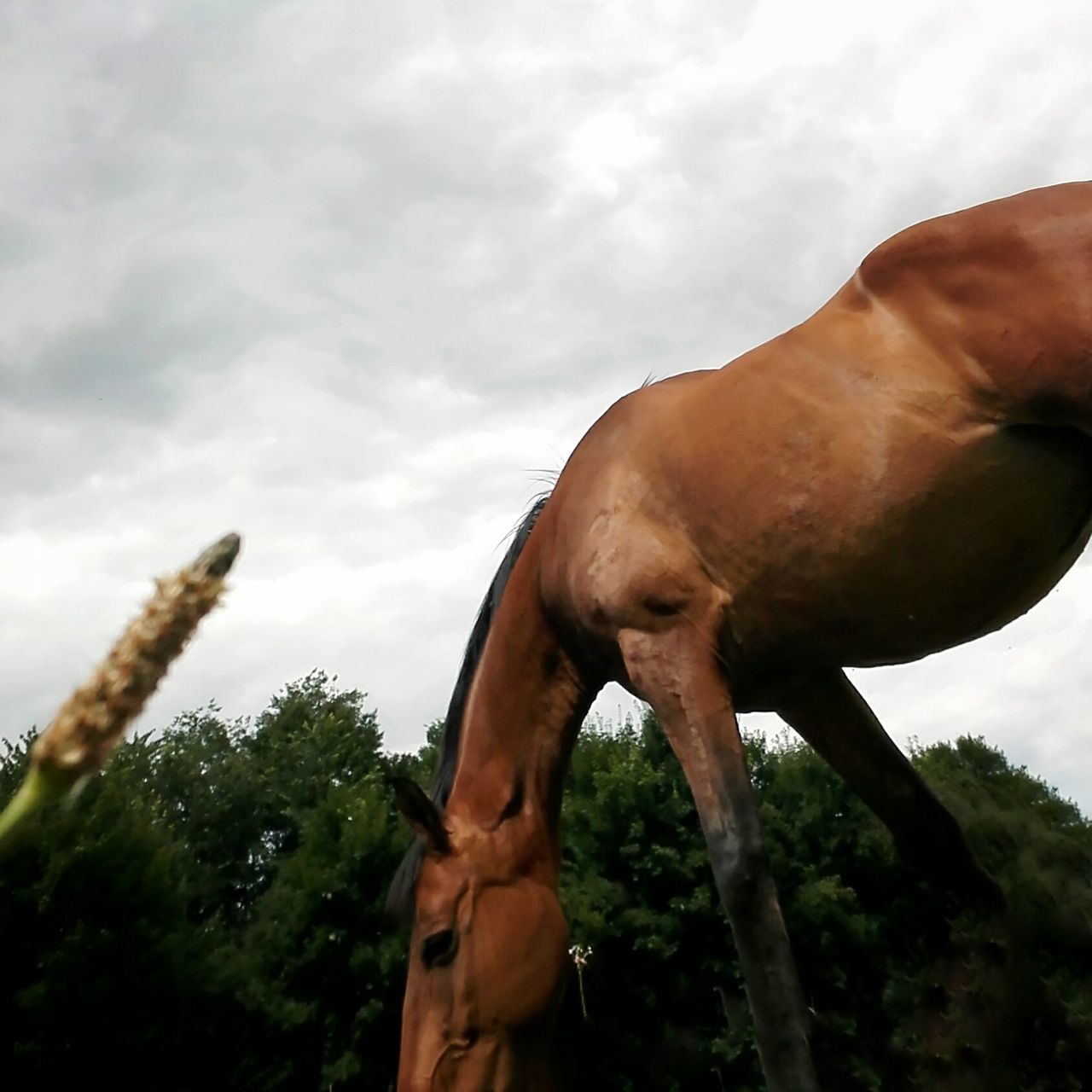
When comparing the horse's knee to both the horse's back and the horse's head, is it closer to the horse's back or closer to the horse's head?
the horse's back

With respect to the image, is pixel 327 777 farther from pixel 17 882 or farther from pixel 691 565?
pixel 691 565

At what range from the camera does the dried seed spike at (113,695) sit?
0.53 meters

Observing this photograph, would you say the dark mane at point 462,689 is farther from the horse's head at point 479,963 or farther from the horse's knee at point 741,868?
the horse's knee at point 741,868

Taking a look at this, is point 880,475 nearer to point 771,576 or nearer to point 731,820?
Answer: point 771,576

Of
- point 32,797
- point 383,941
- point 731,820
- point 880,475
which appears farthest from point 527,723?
point 383,941

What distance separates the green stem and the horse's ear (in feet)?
10.4

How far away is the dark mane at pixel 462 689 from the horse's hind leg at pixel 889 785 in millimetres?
1267

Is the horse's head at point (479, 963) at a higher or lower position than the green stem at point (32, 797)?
higher

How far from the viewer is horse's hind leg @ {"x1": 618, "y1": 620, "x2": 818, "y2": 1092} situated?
9.83 ft

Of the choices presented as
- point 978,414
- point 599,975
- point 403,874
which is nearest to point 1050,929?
point 978,414

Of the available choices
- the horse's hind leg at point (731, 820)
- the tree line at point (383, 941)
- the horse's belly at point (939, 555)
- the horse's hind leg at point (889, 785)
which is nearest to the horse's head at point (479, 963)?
the horse's hind leg at point (731, 820)

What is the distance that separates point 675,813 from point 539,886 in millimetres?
13435

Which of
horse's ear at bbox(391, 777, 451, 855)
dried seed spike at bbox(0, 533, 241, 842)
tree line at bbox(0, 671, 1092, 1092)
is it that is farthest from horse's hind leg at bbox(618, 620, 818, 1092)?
tree line at bbox(0, 671, 1092, 1092)

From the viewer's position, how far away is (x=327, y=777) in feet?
77.8
